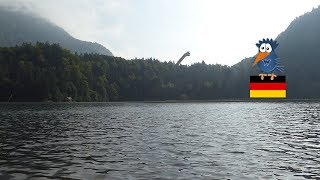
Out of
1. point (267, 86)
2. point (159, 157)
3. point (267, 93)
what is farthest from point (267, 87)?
point (159, 157)

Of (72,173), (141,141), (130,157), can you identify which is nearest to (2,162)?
(72,173)

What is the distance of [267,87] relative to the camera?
39.3 metres

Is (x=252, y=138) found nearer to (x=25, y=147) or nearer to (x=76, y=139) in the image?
(x=76, y=139)

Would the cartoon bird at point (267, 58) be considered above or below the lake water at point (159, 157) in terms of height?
above

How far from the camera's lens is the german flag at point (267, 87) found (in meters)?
37.3

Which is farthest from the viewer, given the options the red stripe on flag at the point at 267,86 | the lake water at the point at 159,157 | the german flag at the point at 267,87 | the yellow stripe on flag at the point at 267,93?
the red stripe on flag at the point at 267,86

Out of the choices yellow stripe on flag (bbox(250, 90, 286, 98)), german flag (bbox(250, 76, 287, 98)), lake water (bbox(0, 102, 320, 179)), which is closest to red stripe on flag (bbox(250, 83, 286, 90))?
german flag (bbox(250, 76, 287, 98))

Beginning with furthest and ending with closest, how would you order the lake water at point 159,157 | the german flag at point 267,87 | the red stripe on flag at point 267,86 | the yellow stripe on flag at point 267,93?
the red stripe on flag at point 267,86 → the german flag at point 267,87 → the yellow stripe on flag at point 267,93 → the lake water at point 159,157

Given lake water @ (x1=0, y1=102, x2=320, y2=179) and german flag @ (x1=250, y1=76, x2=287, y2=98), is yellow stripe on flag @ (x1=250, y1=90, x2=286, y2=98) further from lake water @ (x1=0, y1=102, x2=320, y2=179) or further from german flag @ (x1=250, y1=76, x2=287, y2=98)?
lake water @ (x1=0, y1=102, x2=320, y2=179)

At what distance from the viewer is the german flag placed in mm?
37263


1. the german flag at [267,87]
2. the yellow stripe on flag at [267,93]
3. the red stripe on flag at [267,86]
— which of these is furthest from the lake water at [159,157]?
the red stripe on flag at [267,86]

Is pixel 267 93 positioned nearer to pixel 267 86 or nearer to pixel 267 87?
pixel 267 87

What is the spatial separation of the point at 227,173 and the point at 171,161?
267 inches

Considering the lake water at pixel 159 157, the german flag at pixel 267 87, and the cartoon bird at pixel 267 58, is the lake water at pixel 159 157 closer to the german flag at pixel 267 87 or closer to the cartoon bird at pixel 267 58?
the german flag at pixel 267 87
